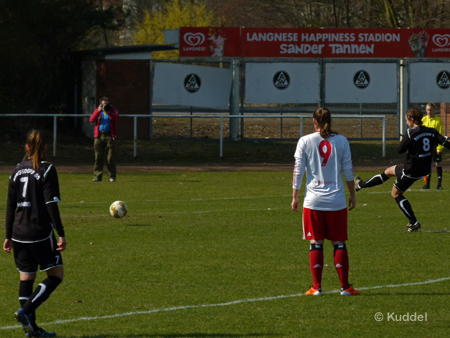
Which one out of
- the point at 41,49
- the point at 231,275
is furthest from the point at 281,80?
the point at 231,275

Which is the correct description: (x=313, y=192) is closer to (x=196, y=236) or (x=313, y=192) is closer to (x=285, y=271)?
(x=285, y=271)

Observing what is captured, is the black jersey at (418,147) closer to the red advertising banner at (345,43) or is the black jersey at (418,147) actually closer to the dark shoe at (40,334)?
the dark shoe at (40,334)

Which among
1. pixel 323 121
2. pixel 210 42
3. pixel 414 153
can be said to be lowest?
pixel 414 153

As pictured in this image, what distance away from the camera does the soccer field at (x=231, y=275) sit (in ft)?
19.1

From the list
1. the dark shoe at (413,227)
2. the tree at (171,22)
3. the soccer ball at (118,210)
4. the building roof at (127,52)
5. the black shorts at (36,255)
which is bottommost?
the dark shoe at (413,227)

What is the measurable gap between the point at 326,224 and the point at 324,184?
0.39m

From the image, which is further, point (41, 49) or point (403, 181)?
point (41, 49)

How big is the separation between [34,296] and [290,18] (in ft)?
112

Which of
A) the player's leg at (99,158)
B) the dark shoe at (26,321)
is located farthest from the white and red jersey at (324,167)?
the player's leg at (99,158)

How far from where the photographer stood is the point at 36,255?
5.44 metres

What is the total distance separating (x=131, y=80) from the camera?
27.0 meters

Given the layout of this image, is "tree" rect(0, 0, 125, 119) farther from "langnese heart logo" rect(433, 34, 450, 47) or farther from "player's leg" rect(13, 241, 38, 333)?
"player's leg" rect(13, 241, 38, 333)

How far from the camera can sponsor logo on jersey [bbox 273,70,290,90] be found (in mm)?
27281

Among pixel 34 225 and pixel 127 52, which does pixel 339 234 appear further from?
pixel 127 52
